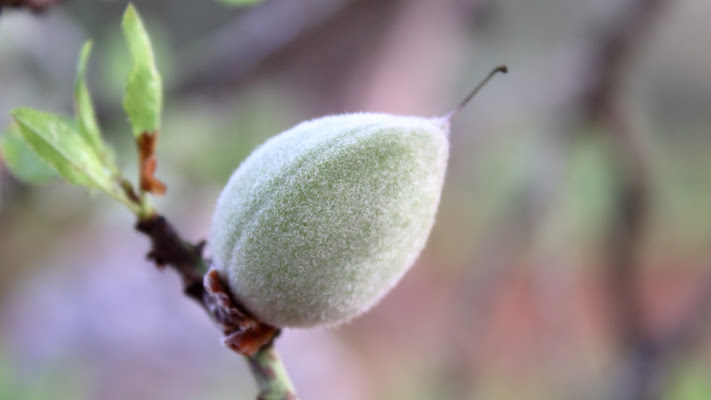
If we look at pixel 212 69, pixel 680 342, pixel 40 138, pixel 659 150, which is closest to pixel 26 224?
pixel 212 69

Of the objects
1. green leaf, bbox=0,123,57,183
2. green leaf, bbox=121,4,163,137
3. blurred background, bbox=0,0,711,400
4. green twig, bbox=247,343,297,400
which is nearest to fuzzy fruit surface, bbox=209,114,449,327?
green twig, bbox=247,343,297,400

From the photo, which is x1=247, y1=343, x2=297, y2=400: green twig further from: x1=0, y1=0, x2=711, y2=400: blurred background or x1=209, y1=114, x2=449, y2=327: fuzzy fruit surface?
x1=0, y1=0, x2=711, y2=400: blurred background

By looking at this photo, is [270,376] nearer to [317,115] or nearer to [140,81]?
[140,81]

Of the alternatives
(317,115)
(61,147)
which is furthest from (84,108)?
(317,115)

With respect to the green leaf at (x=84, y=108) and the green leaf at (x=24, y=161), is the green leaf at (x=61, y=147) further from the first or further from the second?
the green leaf at (x=24, y=161)

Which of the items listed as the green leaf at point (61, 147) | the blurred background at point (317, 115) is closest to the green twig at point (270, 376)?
the green leaf at point (61, 147)

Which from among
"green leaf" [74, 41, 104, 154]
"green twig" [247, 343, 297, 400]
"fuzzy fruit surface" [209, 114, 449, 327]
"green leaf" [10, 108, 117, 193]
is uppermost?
"green leaf" [74, 41, 104, 154]
